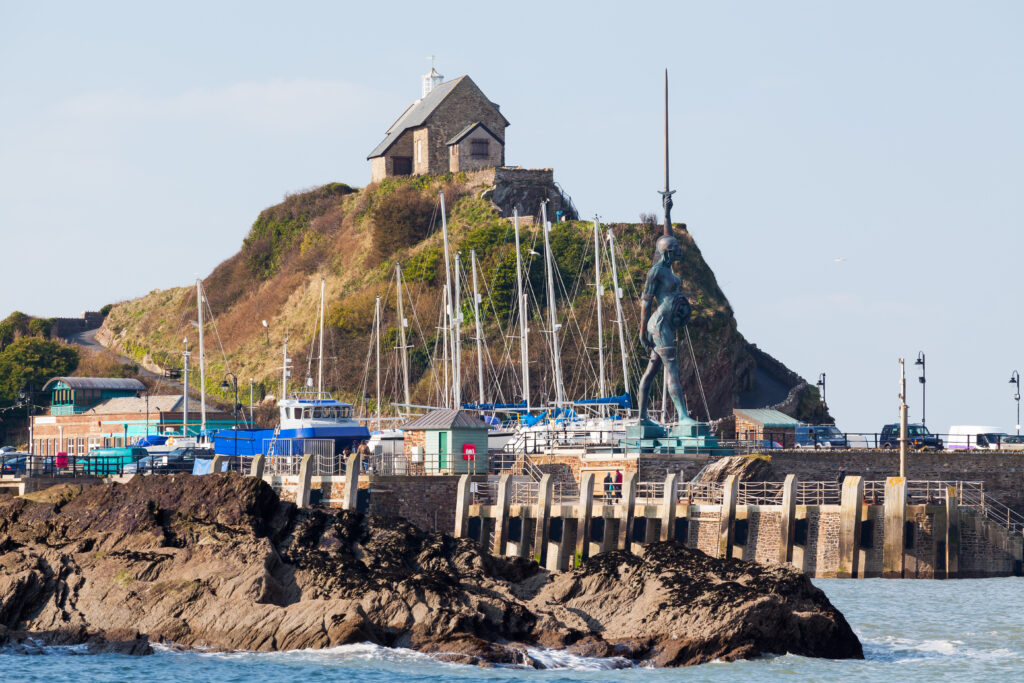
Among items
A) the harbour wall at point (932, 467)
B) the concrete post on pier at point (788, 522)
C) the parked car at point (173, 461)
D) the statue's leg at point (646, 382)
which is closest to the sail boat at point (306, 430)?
the parked car at point (173, 461)

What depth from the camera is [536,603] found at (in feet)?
107

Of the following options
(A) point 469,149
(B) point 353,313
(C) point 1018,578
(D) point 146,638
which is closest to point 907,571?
(C) point 1018,578

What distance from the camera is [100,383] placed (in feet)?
309

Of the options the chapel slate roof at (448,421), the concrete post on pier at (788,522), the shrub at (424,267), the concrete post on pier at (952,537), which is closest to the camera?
the concrete post on pier at (788,522)

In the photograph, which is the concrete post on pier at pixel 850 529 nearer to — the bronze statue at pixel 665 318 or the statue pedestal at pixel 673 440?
the statue pedestal at pixel 673 440

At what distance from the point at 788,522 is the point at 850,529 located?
1.59m

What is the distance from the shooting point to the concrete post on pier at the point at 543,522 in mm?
43062

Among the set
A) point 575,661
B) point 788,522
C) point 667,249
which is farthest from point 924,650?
point 667,249

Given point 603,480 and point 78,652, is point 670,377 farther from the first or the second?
point 78,652

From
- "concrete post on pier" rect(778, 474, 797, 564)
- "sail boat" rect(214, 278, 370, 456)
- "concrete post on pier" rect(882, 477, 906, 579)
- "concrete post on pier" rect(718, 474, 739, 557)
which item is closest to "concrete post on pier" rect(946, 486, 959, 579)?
"concrete post on pier" rect(882, 477, 906, 579)

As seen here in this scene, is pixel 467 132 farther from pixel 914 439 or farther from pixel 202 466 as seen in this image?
pixel 202 466

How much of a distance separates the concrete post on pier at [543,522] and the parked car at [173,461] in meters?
15.7

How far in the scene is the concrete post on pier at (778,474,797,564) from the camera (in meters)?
41.5

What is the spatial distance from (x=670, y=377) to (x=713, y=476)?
5.18m
